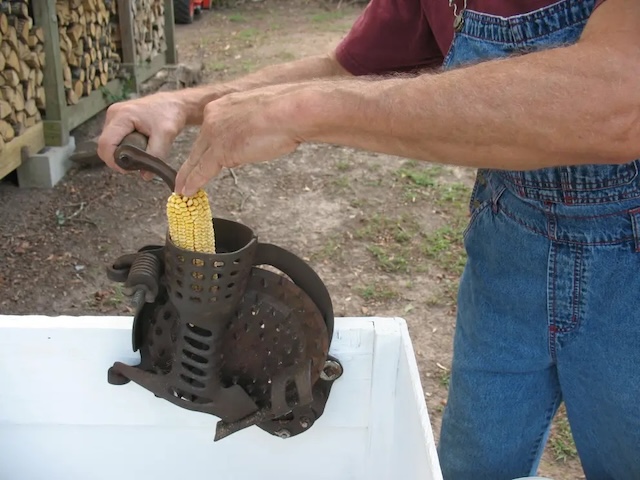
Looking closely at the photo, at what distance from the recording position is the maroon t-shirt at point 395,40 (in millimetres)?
1338

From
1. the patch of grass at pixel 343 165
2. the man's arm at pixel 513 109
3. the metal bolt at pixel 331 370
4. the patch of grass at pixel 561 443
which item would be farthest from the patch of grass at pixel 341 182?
the man's arm at pixel 513 109

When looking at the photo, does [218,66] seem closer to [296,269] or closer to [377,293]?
[377,293]

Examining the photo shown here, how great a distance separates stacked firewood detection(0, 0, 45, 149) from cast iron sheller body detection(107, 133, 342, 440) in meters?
2.70

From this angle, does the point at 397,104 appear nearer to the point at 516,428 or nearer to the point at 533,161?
the point at 533,161

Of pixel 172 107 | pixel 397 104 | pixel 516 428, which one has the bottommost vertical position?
pixel 516 428

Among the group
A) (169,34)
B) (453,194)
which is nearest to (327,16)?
(169,34)

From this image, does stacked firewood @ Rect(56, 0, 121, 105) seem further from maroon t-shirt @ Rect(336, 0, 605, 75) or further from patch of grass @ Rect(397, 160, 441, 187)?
maroon t-shirt @ Rect(336, 0, 605, 75)

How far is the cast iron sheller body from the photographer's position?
1.04 metres

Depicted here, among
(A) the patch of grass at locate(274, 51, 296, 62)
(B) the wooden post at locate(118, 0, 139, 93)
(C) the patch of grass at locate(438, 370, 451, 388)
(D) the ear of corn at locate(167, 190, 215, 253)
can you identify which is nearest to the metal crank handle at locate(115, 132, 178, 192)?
(D) the ear of corn at locate(167, 190, 215, 253)

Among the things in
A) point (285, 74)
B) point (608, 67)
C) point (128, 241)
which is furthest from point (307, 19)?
point (608, 67)

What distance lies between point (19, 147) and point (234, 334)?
2.98 meters

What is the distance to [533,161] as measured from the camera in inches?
35.4

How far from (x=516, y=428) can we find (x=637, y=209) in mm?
504

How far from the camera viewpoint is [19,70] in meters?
3.64
